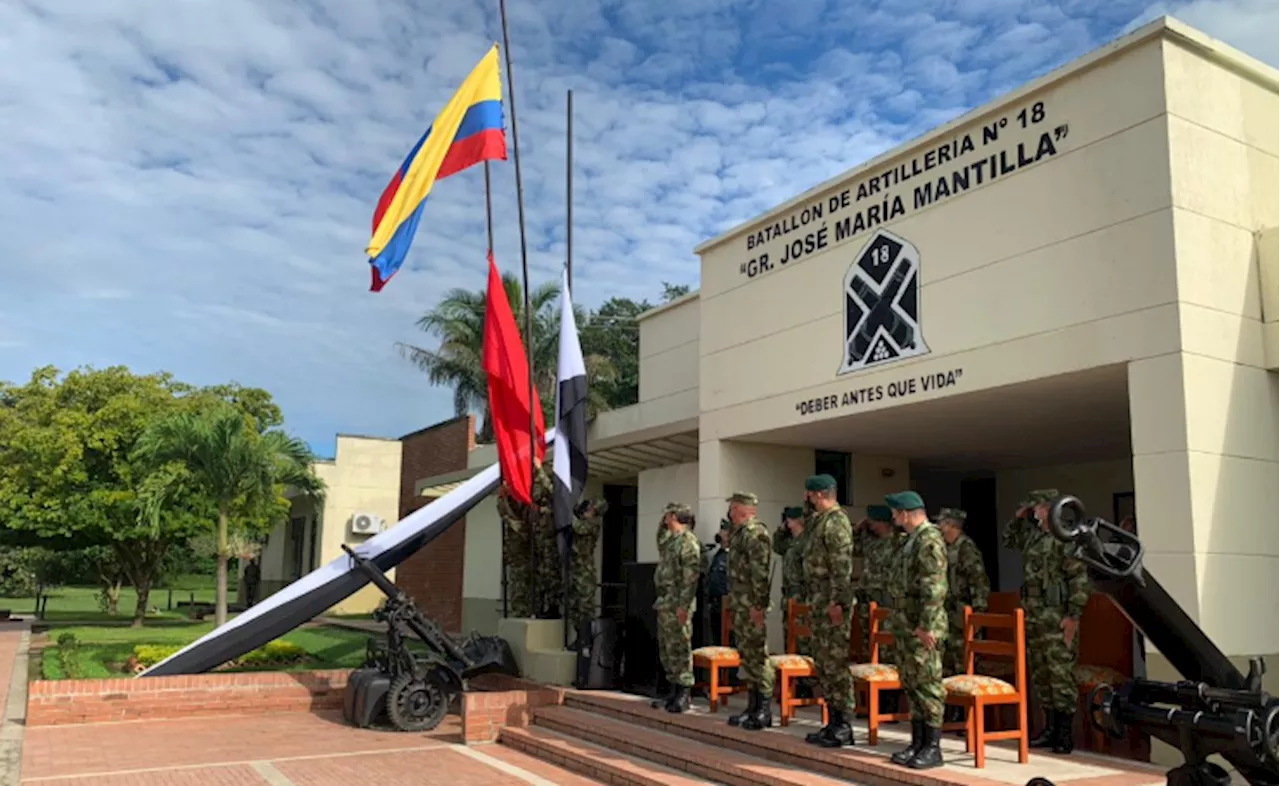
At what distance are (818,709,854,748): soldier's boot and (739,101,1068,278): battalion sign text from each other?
4181mm

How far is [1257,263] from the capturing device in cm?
682

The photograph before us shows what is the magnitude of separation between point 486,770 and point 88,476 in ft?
62.5

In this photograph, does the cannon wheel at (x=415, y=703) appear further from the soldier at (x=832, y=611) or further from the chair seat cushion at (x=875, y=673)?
the chair seat cushion at (x=875, y=673)

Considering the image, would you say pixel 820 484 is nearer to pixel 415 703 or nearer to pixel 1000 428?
pixel 1000 428

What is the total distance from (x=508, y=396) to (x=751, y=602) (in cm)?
429

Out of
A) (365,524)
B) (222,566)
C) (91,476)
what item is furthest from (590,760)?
(365,524)

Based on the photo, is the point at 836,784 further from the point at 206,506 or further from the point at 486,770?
the point at 206,506

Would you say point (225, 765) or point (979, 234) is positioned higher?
point (979, 234)

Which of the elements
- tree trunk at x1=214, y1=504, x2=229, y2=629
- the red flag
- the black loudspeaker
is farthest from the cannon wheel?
tree trunk at x1=214, y1=504, x2=229, y2=629

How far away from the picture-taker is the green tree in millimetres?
22109

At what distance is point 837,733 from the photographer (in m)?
6.80

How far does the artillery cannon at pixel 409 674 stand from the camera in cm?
988

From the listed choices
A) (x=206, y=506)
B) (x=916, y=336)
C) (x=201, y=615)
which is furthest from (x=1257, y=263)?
(x=201, y=615)

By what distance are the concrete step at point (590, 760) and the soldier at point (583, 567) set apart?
1603mm
